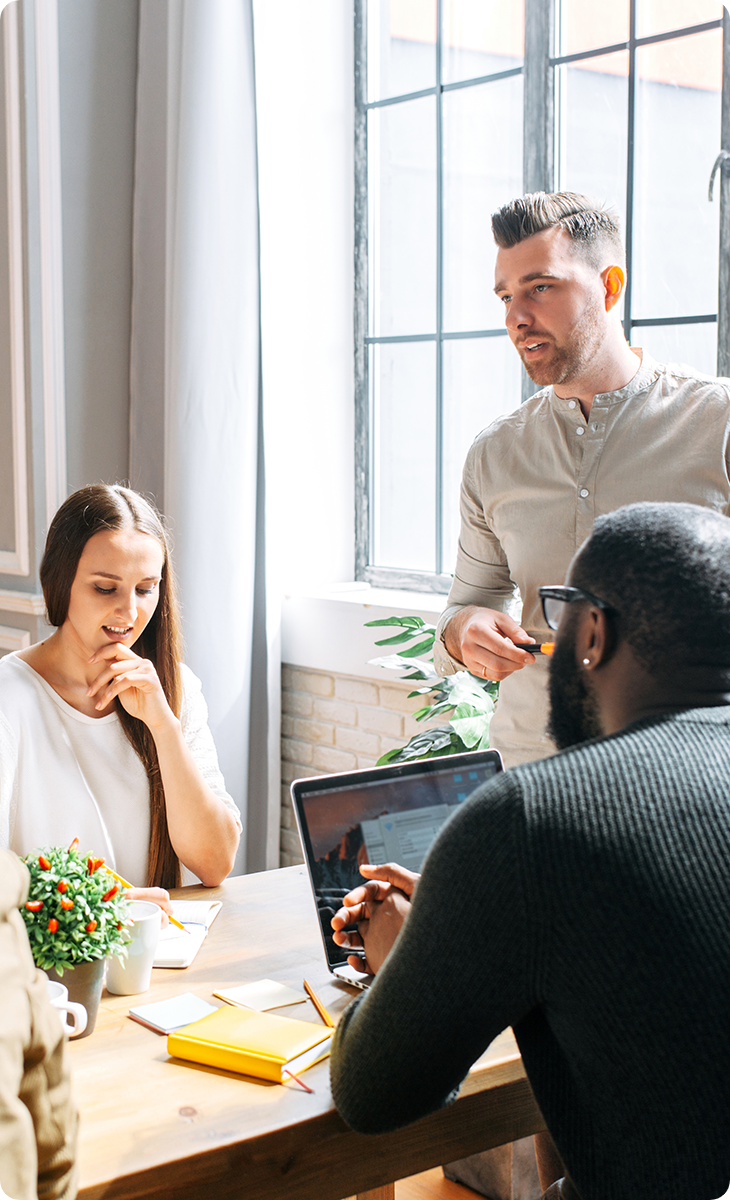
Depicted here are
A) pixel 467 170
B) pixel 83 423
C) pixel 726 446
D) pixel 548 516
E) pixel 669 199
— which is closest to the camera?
pixel 726 446

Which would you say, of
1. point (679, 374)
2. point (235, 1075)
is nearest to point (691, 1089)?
point (235, 1075)

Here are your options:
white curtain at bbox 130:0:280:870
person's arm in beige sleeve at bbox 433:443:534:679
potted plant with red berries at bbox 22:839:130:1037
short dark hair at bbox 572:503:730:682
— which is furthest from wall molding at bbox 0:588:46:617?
short dark hair at bbox 572:503:730:682

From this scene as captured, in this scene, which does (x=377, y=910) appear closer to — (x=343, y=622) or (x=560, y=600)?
(x=560, y=600)

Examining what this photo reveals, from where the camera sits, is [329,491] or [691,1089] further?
[329,491]

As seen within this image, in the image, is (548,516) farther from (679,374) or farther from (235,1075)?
(235,1075)

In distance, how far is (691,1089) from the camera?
77 centimetres

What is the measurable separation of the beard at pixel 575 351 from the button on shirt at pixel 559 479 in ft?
0.22

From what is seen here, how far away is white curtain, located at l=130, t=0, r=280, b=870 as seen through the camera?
2.89 metres

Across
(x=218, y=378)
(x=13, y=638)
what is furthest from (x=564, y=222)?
(x=13, y=638)

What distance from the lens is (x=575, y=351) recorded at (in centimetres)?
172

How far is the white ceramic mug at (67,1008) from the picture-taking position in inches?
42.3

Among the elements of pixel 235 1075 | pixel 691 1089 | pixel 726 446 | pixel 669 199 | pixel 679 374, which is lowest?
pixel 235 1075

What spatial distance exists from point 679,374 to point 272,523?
4.98ft

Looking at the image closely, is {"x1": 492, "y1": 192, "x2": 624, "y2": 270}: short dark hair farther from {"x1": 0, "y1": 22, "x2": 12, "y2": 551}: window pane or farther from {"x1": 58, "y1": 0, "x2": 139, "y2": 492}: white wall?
{"x1": 0, "y1": 22, "x2": 12, "y2": 551}: window pane
